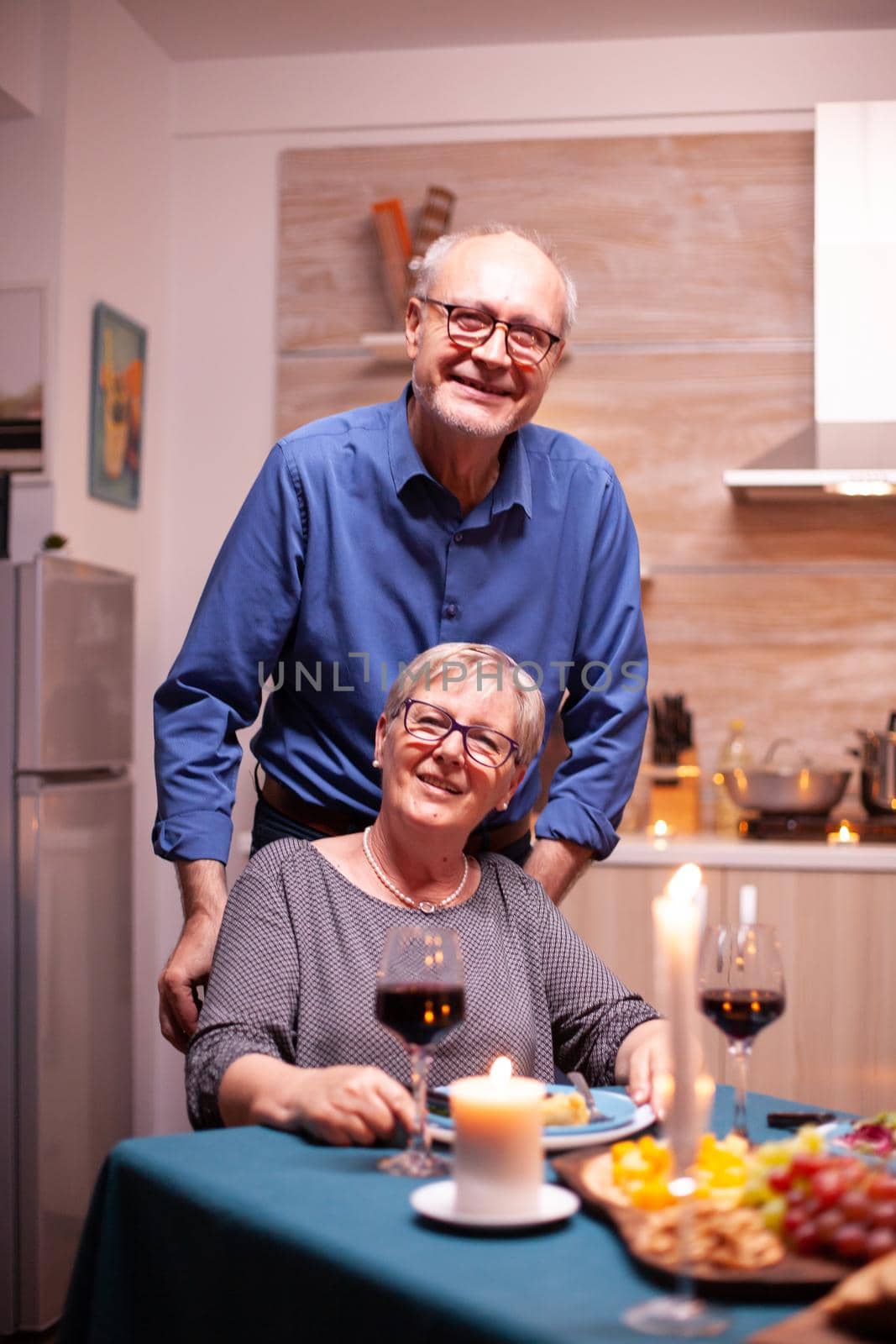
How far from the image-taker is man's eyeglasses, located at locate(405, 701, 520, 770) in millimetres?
1628

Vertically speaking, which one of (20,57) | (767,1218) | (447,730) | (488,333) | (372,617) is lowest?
(767,1218)

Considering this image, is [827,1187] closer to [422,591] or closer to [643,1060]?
[643,1060]

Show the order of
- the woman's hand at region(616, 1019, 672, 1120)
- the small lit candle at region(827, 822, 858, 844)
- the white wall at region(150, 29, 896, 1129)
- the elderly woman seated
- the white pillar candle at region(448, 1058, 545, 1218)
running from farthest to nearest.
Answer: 1. the white wall at region(150, 29, 896, 1129)
2. the small lit candle at region(827, 822, 858, 844)
3. the elderly woman seated
4. the woman's hand at region(616, 1019, 672, 1120)
5. the white pillar candle at region(448, 1058, 545, 1218)

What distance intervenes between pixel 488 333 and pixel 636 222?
2.39 metres

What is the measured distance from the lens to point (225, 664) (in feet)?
6.20

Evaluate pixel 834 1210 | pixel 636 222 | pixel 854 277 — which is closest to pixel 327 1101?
pixel 834 1210

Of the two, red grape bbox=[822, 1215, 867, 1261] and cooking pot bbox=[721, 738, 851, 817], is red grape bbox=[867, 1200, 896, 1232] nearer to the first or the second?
red grape bbox=[822, 1215, 867, 1261]

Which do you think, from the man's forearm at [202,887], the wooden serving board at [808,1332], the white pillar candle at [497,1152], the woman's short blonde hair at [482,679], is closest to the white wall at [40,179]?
the man's forearm at [202,887]

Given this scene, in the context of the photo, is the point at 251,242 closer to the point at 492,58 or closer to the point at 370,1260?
the point at 492,58

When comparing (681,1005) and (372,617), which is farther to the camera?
(372,617)

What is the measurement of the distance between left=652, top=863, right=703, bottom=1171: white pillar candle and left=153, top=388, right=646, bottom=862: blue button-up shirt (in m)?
1.02

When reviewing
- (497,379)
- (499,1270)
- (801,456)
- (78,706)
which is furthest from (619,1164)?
(801,456)

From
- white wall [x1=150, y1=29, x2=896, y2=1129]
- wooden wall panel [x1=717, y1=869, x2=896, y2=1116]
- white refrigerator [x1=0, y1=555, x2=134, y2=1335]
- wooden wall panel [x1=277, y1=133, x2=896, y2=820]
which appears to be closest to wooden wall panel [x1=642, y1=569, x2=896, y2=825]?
wooden wall panel [x1=277, y1=133, x2=896, y2=820]

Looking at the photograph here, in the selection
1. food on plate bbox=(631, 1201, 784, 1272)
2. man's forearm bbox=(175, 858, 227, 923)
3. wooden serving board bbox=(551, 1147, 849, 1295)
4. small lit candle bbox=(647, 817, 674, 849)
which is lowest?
wooden serving board bbox=(551, 1147, 849, 1295)
